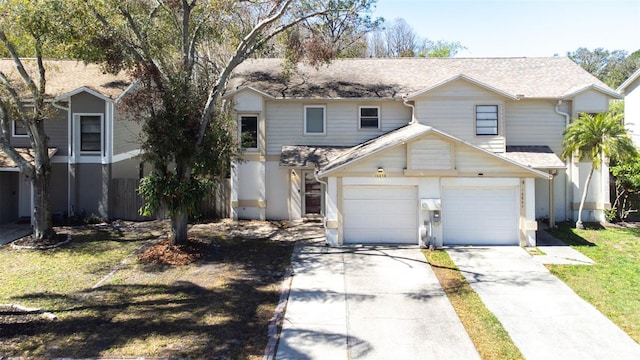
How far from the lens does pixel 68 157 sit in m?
17.5

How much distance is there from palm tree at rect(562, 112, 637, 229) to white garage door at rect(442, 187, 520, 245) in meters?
3.95

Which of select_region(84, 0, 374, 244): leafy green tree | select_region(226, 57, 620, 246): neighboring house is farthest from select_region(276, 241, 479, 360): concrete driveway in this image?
select_region(84, 0, 374, 244): leafy green tree

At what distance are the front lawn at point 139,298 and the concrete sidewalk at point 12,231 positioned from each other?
123 centimetres

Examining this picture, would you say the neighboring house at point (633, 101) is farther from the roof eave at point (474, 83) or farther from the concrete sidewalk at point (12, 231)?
the concrete sidewalk at point (12, 231)

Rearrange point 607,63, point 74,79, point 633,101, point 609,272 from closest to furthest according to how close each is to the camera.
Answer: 1. point 609,272
2. point 74,79
3. point 633,101
4. point 607,63

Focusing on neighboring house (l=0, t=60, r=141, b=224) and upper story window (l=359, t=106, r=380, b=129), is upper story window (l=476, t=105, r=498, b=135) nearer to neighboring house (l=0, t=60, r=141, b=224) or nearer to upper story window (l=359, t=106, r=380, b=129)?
upper story window (l=359, t=106, r=380, b=129)

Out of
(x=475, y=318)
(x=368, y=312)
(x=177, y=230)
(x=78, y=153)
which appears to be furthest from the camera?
(x=78, y=153)

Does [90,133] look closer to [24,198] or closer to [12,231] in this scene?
[24,198]

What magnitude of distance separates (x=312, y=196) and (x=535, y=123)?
10.0 meters

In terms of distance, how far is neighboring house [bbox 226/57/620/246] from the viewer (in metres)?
14.2

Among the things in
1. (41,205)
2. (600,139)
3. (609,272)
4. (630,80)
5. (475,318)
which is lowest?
(475,318)

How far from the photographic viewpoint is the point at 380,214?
46.9 ft

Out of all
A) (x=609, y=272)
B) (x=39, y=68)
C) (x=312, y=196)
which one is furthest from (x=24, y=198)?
(x=609, y=272)

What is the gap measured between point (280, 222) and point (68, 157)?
9403 millimetres
